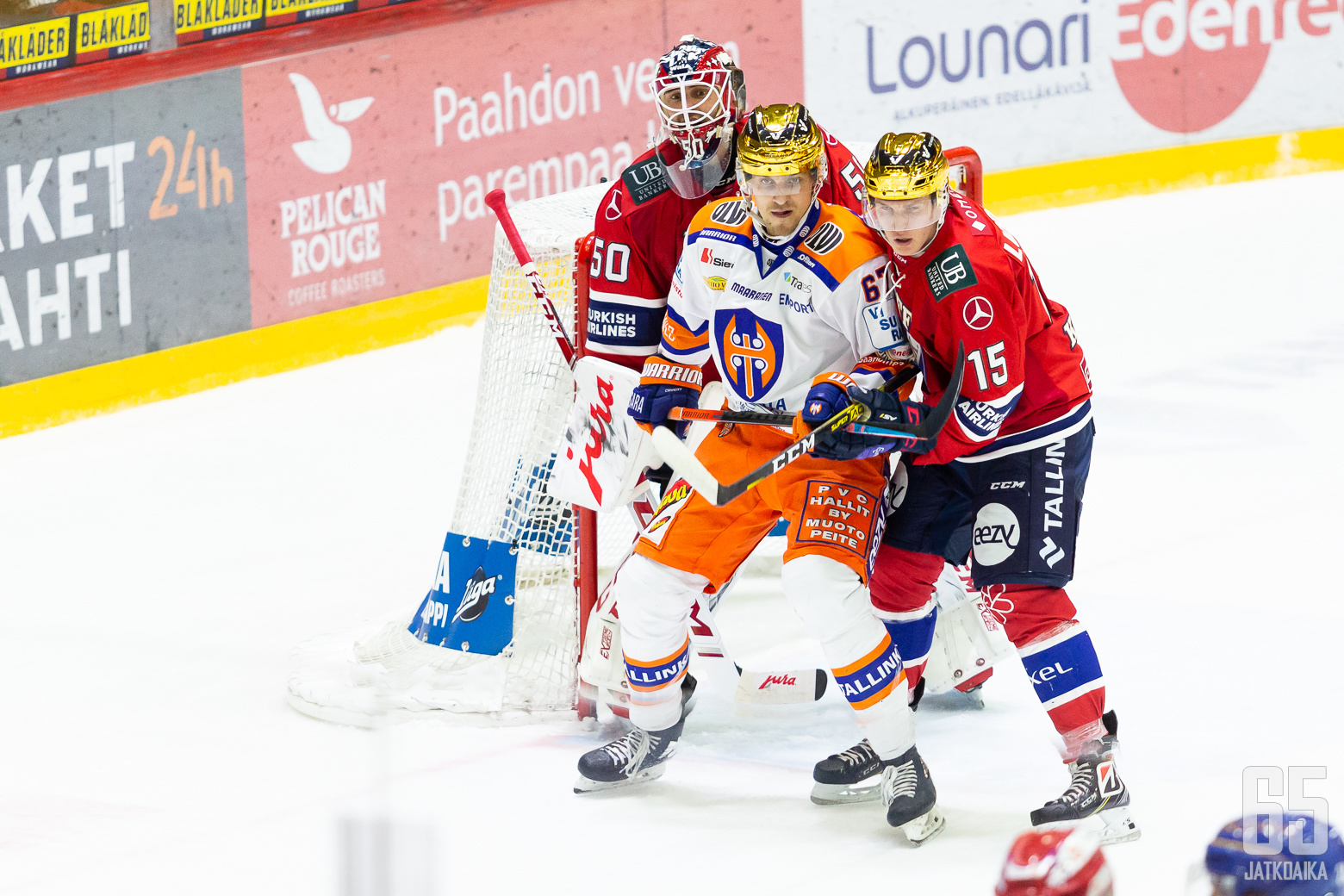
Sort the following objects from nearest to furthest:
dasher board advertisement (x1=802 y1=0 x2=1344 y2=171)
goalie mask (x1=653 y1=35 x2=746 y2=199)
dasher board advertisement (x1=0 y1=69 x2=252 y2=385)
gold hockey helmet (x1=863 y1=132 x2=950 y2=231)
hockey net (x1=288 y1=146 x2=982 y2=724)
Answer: gold hockey helmet (x1=863 y1=132 x2=950 y2=231) → goalie mask (x1=653 y1=35 x2=746 y2=199) → hockey net (x1=288 y1=146 x2=982 y2=724) → dasher board advertisement (x1=0 y1=69 x2=252 y2=385) → dasher board advertisement (x1=802 y1=0 x2=1344 y2=171)

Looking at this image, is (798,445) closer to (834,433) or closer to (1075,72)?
(834,433)

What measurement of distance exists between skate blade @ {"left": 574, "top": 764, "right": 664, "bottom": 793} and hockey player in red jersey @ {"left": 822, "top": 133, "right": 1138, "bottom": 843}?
0.71 m

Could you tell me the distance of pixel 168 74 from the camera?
655cm

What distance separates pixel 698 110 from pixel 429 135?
3.90 metres

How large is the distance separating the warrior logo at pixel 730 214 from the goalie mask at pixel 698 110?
0.83 feet

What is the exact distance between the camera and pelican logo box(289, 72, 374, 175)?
22.7ft

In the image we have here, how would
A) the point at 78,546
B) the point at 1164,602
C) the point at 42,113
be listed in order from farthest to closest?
1. the point at 42,113
2. the point at 78,546
3. the point at 1164,602

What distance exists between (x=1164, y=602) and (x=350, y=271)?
371cm

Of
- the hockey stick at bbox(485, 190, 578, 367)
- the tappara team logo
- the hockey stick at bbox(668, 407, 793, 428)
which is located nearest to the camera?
the hockey stick at bbox(668, 407, 793, 428)

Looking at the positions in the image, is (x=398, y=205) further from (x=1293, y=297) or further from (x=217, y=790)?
(x=217, y=790)

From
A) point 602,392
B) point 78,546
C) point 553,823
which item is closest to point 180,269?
point 78,546

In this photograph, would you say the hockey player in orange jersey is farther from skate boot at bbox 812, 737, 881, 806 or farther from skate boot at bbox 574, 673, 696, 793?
skate boot at bbox 812, 737, 881, 806

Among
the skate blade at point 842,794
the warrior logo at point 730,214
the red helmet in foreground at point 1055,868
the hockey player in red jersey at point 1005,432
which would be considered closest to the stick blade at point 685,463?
the hockey player in red jersey at point 1005,432

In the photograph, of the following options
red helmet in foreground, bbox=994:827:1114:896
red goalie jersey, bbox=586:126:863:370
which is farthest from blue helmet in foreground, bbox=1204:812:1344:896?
red goalie jersey, bbox=586:126:863:370
